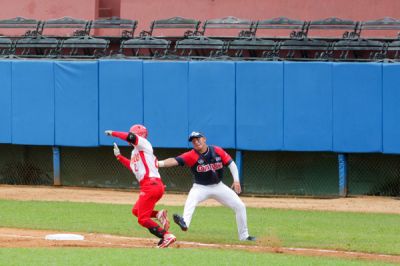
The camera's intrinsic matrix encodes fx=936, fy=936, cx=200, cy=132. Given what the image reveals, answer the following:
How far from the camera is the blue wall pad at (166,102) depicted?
23562 millimetres

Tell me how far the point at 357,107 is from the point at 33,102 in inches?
337

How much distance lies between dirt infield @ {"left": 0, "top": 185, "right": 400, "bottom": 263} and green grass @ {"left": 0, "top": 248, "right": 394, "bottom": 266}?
38.0 inches

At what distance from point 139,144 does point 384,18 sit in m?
12.8

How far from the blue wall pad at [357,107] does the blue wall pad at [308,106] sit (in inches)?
7.7

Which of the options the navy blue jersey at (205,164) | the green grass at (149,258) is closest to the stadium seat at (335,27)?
the navy blue jersey at (205,164)

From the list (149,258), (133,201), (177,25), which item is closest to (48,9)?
(177,25)

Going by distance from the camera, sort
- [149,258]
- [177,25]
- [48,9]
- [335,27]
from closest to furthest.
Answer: [149,258], [335,27], [177,25], [48,9]

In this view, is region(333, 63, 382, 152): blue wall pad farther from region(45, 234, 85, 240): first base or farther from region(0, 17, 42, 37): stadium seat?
region(0, 17, 42, 37): stadium seat

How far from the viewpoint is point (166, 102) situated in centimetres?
2373

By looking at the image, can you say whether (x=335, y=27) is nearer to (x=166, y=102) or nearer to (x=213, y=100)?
(x=213, y=100)

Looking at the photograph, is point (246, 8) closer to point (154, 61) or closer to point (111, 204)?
point (154, 61)

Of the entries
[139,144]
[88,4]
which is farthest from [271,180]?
[139,144]

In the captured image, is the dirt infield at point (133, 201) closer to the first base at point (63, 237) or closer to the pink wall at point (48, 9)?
the first base at point (63, 237)

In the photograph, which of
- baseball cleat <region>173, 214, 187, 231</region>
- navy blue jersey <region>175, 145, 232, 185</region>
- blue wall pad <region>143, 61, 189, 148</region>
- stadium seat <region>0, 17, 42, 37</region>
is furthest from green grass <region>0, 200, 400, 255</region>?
stadium seat <region>0, 17, 42, 37</region>
